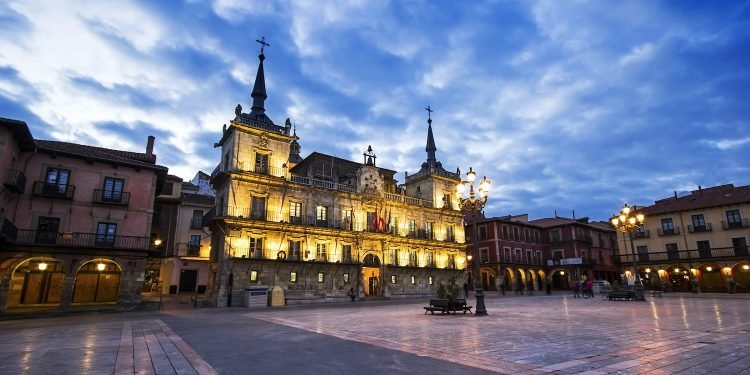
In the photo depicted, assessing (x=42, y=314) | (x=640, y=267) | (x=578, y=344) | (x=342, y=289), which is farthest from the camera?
(x=640, y=267)

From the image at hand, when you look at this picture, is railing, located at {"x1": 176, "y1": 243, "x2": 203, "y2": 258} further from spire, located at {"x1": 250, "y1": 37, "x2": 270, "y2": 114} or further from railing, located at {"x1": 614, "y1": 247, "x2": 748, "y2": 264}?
railing, located at {"x1": 614, "y1": 247, "x2": 748, "y2": 264}

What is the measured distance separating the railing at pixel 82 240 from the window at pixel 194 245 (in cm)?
1447

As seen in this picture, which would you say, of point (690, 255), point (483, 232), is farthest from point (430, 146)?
point (690, 255)

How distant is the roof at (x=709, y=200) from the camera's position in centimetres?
3973

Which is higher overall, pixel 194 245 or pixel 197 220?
pixel 197 220

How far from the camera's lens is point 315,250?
3466 centimetres

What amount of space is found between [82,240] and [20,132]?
6.83 m

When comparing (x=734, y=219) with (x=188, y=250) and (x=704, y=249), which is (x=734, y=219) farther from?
(x=188, y=250)

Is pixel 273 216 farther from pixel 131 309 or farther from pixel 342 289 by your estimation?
pixel 131 309

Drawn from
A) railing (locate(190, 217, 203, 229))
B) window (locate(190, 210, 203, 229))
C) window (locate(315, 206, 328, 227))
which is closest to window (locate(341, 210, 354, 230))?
window (locate(315, 206, 328, 227))

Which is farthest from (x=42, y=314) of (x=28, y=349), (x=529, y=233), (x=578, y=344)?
(x=529, y=233)

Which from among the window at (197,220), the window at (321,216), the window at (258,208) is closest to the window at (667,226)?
the window at (321,216)

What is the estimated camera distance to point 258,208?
32.4 meters

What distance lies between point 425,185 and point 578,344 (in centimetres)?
3820
